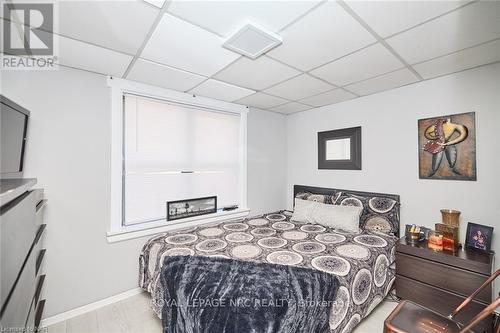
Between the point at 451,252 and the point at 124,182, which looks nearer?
the point at 451,252

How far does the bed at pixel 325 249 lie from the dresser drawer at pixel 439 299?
0.13 metres

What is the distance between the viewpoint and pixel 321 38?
1690 mm

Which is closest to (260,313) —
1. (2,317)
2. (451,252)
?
(2,317)

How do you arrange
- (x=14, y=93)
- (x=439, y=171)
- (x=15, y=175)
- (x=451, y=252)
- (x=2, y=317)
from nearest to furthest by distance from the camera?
(x=2, y=317), (x=15, y=175), (x=14, y=93), (x=451, y=252), (x=439, y=171)

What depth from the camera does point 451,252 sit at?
6.73 ft

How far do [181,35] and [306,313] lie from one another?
2071 millimetres

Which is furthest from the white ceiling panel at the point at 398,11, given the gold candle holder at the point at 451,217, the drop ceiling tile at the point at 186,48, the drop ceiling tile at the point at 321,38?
the gold candle holder at the point at 451,217

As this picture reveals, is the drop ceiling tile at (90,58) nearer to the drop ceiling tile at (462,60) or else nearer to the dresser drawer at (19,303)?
the dresser drawer at (19,303)

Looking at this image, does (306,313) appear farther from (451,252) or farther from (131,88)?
(131,88)

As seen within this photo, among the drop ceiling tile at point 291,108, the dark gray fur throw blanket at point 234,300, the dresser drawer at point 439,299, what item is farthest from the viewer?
the drop ceiling tile at point 291,108

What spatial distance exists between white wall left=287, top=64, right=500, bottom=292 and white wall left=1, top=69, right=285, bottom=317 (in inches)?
118

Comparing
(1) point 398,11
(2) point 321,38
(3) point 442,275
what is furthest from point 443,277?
(2) point 321,38

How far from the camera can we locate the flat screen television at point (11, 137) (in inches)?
54.8

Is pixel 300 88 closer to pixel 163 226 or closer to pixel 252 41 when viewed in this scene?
pixel 252 41
